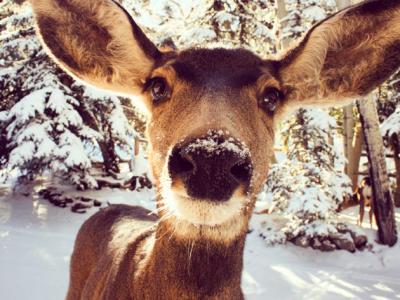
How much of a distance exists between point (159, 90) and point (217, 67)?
0.41 m

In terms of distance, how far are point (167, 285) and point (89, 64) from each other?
5.20 feet

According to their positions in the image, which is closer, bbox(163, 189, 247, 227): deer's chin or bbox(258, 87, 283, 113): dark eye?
bbox(163, 189, 247, 227): deer's chin

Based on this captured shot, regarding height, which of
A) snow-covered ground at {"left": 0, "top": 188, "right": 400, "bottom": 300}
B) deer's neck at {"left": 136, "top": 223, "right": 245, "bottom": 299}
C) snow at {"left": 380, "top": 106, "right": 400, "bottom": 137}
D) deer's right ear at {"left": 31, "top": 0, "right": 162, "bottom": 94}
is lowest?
snow-covered ground at {"left": 0, "top": 188, "right": 400, "bottom": 300}

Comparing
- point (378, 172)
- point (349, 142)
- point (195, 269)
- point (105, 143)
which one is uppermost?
point (105, 143)

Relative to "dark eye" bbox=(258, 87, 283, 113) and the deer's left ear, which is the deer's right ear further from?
the deer's left ear

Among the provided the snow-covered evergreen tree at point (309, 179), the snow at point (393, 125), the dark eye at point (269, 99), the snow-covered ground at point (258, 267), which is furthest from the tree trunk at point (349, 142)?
the dark eye at point (269, 99)

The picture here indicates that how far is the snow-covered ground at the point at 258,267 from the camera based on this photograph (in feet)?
23.2

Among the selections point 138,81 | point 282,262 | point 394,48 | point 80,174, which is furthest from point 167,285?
point 80,174

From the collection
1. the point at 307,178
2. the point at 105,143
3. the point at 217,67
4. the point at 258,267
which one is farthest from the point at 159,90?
the point at 105,143

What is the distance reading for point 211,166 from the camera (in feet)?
5.60

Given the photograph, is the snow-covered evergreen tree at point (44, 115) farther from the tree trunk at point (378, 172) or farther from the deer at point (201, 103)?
the deer at point (201, 103)

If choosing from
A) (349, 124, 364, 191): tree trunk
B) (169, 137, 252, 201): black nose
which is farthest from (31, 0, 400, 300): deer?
(349, 124, 364, 191): tree trunk

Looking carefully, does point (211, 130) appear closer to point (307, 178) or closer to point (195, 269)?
point (195, 269)

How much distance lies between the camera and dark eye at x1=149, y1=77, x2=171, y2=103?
104 inches
